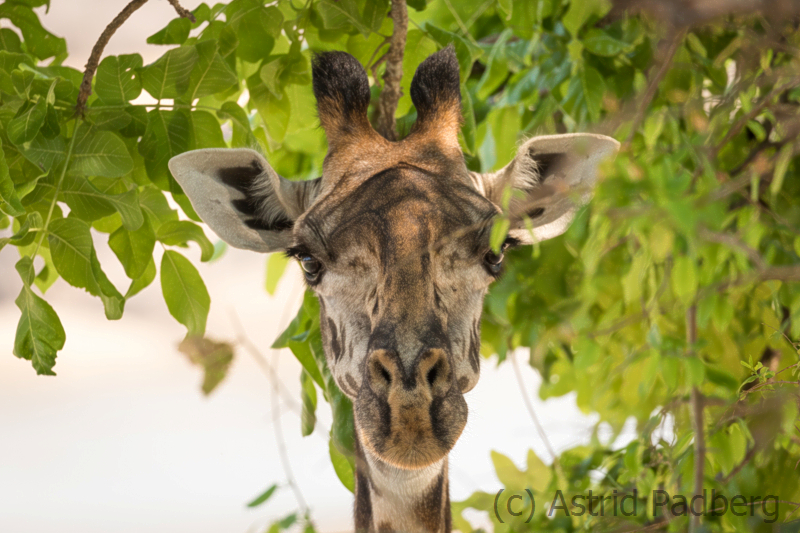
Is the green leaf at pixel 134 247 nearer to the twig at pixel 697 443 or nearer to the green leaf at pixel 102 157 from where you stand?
the green leaf at pixel 102 157

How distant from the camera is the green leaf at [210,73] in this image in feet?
7.09

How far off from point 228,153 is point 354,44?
2.69ft

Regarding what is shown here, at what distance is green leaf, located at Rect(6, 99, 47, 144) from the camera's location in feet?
6.12

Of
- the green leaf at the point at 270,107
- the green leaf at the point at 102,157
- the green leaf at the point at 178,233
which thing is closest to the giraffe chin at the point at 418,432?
the green leaf at the point at 178,233

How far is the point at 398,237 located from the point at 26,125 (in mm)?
1102

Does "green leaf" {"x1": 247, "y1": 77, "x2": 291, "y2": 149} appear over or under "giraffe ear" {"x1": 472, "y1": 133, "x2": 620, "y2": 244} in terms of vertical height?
over

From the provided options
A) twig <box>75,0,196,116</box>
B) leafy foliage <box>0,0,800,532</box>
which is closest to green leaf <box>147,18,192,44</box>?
leafy foliage <box>0,0,800,532</box>

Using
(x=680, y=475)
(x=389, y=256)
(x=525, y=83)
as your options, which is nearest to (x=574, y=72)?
(x=525, y=83)

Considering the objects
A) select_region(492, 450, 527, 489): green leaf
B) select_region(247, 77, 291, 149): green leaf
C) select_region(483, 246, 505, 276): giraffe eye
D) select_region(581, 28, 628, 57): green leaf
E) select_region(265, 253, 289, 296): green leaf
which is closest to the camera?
select_region(483, 246, 505, 276): giraffe eye

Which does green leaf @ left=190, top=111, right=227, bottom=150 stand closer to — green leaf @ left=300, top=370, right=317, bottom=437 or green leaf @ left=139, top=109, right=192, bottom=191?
green leaf @ left=139, top=109, right=192, bottom=191

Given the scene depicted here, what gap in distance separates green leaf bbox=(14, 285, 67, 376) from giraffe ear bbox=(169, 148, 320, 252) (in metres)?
0.58

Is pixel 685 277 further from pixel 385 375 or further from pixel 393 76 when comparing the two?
pixel 393 76

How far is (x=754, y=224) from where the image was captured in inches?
80.4

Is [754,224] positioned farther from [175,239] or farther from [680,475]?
[175,239]
